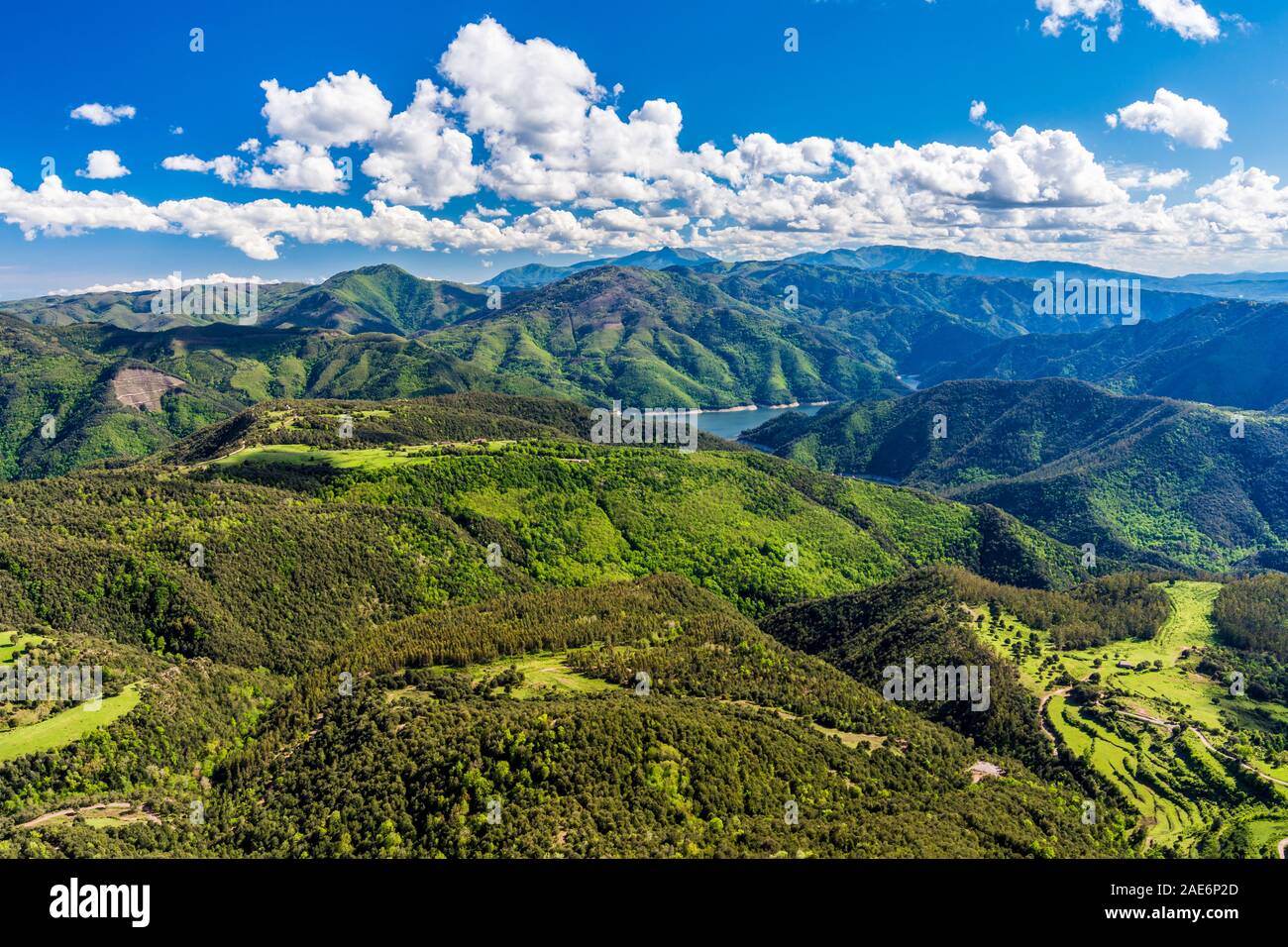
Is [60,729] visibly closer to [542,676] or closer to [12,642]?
[12,642]

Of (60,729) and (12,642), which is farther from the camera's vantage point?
(12,642)

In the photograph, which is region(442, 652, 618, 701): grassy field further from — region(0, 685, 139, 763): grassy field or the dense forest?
region(0, 685, 139, 763): grassy field

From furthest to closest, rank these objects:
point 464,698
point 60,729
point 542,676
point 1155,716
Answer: point 542,676
point 1155,716
point 464,698
point 60,729

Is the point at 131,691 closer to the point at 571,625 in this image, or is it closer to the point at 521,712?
the point at 521,712
